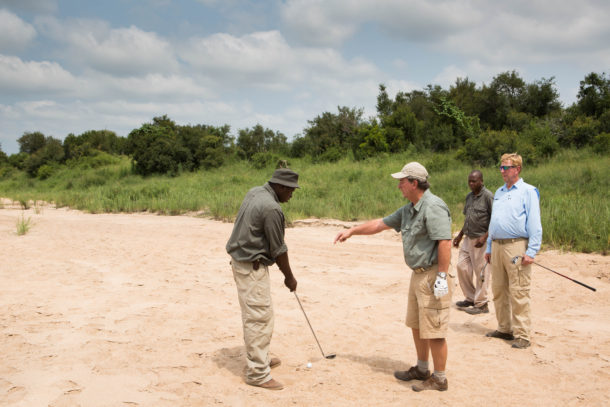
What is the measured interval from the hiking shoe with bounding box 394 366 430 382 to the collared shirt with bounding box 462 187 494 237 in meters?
2.63

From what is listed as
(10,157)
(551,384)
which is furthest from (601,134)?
(10,157)

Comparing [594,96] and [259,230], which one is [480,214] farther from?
[594,96]

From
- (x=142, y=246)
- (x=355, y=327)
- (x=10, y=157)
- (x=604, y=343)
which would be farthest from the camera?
(x=10, y=157)

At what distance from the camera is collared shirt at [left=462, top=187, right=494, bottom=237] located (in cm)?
693

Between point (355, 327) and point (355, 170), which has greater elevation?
point (355, 170)

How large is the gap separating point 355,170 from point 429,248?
2042 centimetres

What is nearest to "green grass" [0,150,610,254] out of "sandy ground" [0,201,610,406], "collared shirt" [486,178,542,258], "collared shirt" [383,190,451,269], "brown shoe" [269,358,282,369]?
"sandy ground" [0,201,610,406]

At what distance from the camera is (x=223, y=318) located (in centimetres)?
698

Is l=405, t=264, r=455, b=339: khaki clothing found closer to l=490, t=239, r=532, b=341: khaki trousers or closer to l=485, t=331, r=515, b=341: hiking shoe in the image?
l=490, t=239, r=532, b=341: khaki trousers

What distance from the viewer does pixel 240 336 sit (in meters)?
6.29

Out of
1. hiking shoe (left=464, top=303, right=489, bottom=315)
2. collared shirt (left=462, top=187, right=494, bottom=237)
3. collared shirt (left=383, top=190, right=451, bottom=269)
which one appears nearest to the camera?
collared shirt (left=383, top=190, right=451, bottom=269)

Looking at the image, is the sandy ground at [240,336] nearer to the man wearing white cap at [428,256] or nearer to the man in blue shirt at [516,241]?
the man in blue shirt at [516,241]

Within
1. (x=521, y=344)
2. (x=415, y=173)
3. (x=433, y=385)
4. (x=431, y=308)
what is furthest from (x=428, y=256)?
(x=521, y=344)

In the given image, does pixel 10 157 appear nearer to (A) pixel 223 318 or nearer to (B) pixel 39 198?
(B) pixel 39 198
